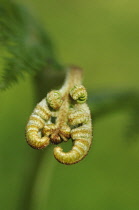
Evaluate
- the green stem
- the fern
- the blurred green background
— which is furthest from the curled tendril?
the blurred green background

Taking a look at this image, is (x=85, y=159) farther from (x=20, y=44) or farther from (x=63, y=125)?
(x=63, y=125)

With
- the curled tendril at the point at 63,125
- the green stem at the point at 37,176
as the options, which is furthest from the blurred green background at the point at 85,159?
the curled tendril at the point at 63,125

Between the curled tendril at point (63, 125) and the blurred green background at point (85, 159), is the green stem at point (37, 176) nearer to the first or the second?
the blurred green background at point (85, 159)

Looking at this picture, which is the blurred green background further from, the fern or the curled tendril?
the curled tendril

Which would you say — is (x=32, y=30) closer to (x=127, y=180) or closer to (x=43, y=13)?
(x=127, y=180)

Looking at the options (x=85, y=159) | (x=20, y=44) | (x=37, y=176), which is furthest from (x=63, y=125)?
(x=85, y=159)
